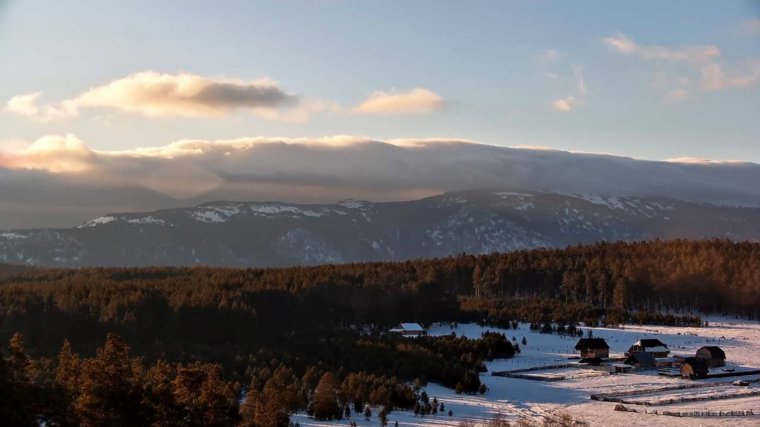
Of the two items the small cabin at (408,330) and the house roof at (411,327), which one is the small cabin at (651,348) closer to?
the small cabin at (408,330)

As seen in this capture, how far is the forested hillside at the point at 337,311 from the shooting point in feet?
225

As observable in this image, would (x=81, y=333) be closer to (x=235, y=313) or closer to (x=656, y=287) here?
(x=235, y=313)

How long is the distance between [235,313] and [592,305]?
7053cm

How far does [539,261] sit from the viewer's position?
180625 mm

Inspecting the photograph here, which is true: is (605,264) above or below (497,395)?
above

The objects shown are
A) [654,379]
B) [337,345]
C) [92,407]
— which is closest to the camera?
[92,407]

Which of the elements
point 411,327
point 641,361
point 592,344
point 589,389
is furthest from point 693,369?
point 411,327

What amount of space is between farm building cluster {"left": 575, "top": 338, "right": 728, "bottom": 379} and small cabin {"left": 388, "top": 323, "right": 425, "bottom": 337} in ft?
73.0

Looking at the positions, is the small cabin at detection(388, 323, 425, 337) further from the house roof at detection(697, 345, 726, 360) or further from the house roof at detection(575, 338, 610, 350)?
the house roof at detection(697, 345, 726, 360)

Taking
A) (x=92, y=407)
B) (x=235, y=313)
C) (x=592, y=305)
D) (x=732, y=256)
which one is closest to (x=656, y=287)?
(x=592, y=305)

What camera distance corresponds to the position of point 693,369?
277ft

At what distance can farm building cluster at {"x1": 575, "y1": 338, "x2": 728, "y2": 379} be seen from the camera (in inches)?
3399

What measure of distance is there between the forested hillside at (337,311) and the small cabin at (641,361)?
553 inches

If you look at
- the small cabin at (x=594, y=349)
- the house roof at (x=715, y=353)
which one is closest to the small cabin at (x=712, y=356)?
the house roof at (x=715, y=353)
